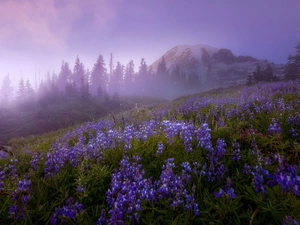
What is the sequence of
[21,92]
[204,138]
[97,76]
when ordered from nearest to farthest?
[204,138]
[21,92]
[97,76]

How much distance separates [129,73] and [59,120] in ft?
200

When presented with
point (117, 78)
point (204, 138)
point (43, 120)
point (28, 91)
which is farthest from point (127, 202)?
point (117, 78)

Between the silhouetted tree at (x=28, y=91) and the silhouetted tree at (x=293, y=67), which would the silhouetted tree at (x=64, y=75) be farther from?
the silhouetted tree at (x=293, y=67)

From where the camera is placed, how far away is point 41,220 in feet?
7.56

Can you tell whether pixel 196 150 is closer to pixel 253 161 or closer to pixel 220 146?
pixel 220 146

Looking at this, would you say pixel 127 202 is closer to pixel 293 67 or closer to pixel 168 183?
pixel 168 183

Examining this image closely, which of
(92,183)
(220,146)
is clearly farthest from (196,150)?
(92,183)

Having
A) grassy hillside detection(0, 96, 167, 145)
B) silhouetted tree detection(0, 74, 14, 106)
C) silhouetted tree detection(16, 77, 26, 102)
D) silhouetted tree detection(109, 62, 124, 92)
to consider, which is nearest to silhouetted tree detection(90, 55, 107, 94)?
silhouetted tree detection(109, 62, 124, 92)

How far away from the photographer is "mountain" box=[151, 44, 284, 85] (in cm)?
9521

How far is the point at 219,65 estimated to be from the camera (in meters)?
117

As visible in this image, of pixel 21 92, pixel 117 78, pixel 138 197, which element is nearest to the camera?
pixel 138 197

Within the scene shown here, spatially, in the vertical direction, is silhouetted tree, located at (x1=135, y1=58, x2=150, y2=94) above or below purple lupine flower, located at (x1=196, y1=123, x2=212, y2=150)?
above

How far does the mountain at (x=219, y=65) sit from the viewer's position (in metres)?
95.2

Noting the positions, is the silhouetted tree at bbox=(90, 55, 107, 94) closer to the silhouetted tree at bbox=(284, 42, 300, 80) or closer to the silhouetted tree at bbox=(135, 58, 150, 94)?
the silhouetted tree at bbox=(135, 58, 150, 94)
